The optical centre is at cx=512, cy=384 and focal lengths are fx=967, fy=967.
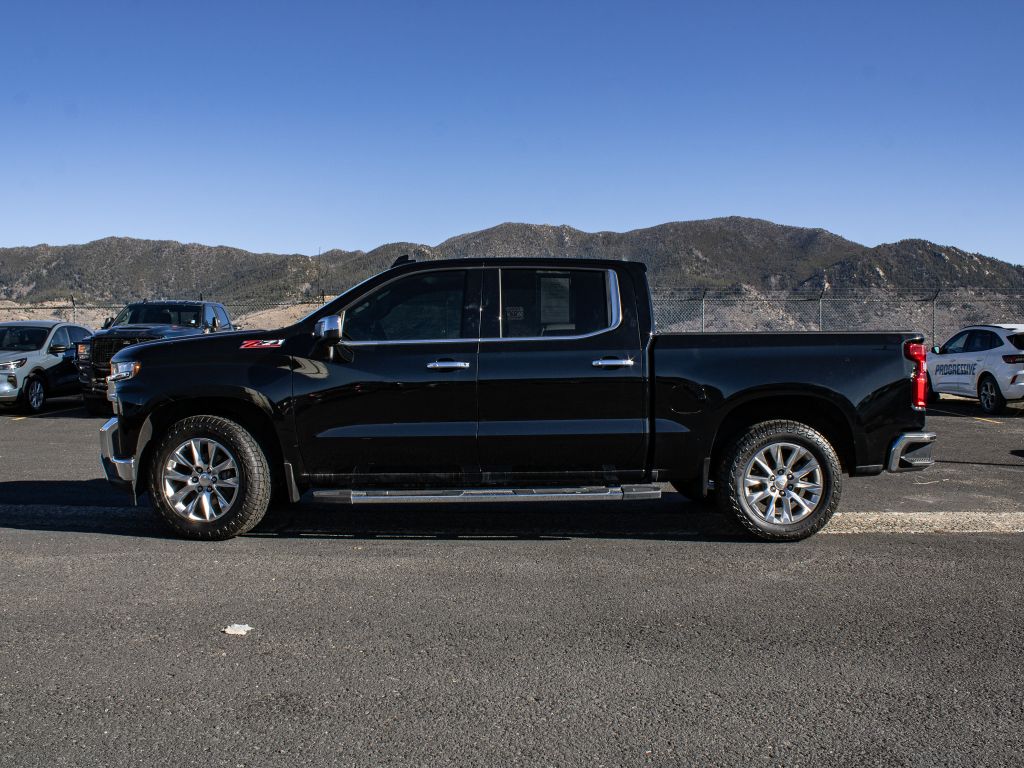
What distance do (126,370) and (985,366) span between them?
1388 cm

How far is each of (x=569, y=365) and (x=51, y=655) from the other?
11.9ft

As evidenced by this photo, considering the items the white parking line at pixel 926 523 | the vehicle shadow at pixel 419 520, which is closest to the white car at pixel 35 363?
the vehicle shadow at pixel 419 520

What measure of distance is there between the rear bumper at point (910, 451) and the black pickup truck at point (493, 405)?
15 mm

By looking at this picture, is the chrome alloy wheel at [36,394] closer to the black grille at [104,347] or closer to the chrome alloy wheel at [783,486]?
the black grille at [104,347]

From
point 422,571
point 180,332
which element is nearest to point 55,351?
point 180,332

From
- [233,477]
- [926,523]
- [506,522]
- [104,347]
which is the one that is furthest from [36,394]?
[926,523]

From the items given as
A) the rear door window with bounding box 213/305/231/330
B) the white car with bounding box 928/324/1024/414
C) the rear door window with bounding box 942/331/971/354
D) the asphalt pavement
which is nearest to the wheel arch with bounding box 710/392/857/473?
the asphalt pavement

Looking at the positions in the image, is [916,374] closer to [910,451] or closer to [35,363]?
[910,451]

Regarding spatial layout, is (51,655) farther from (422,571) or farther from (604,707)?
(604,707)

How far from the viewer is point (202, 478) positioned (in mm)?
6750

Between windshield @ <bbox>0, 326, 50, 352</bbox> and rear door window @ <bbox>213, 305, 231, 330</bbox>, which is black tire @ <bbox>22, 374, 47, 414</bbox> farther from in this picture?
rear door window @ <bbox>213, 305, 231, 330</bbox>

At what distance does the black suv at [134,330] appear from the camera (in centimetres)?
1490

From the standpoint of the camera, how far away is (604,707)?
390 centimetres

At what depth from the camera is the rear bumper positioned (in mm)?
6812
